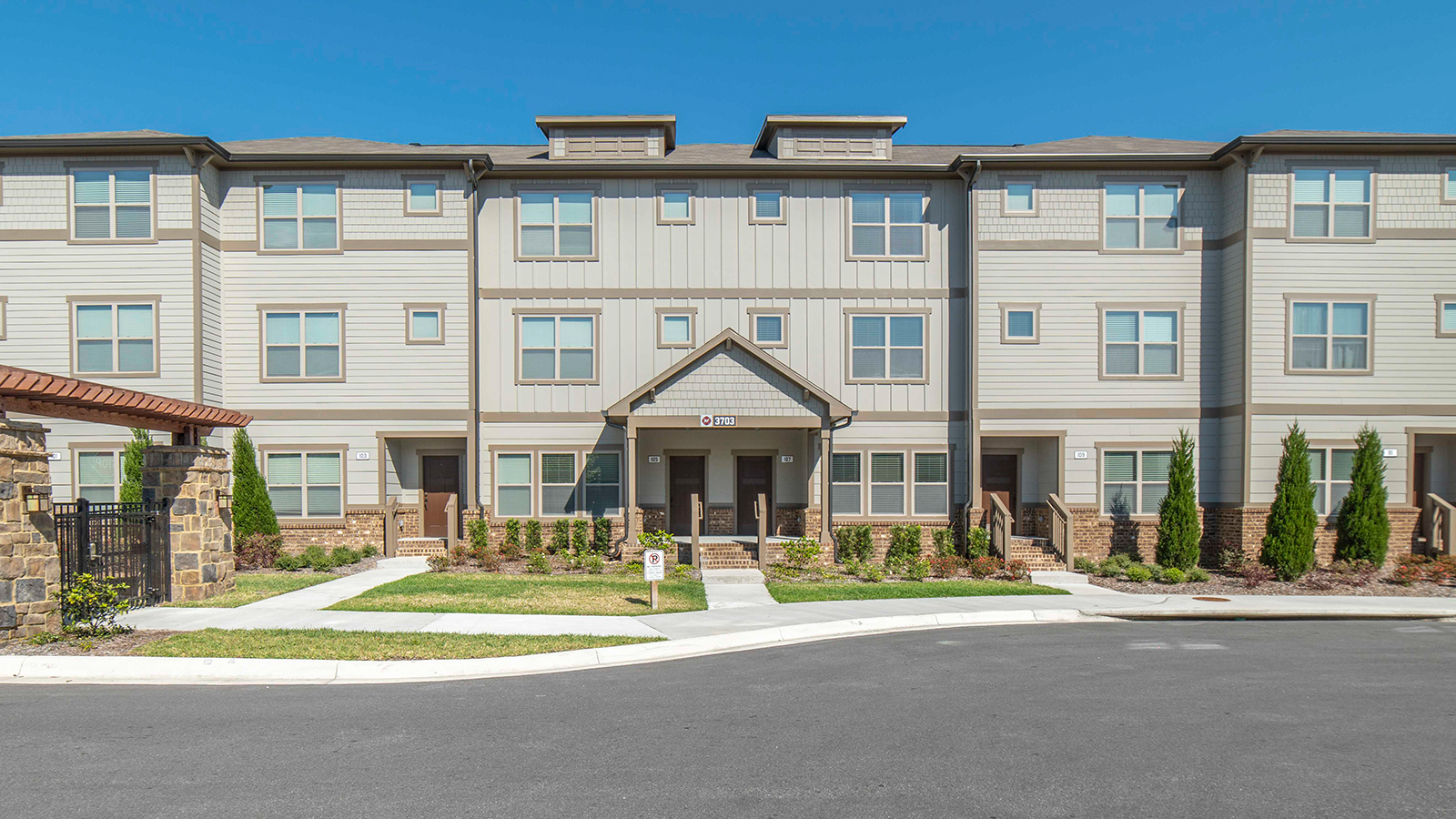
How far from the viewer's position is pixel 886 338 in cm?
2048

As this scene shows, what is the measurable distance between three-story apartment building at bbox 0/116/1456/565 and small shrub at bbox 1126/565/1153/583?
7.38 ft

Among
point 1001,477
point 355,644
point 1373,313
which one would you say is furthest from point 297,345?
point 1373,313

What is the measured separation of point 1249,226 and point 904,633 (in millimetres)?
13550

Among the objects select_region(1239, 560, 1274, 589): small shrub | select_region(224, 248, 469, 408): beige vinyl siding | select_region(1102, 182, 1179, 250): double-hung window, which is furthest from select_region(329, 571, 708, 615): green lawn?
select_region(1102, 182, 1179, 250): double-hung window

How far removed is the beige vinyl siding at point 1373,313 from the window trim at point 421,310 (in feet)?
60.8

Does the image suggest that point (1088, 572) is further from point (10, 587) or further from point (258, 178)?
point (258, 178)

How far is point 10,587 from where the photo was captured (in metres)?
9.95

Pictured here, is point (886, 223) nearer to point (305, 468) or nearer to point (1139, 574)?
point (1139, 574)

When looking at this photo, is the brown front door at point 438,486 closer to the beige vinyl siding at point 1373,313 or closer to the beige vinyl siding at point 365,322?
the beige vinyl siding at point 365,322

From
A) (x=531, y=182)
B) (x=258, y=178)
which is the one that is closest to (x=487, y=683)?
(x=531, y=182)

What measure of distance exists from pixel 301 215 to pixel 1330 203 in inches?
925

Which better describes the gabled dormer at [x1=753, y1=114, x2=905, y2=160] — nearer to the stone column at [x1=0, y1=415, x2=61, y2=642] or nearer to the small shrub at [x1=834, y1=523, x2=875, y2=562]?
the small shrub at [x1=834, y1=523, x2=875, y2=562]

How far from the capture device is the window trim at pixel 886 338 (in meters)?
20.4

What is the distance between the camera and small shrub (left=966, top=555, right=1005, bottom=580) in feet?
56.9
